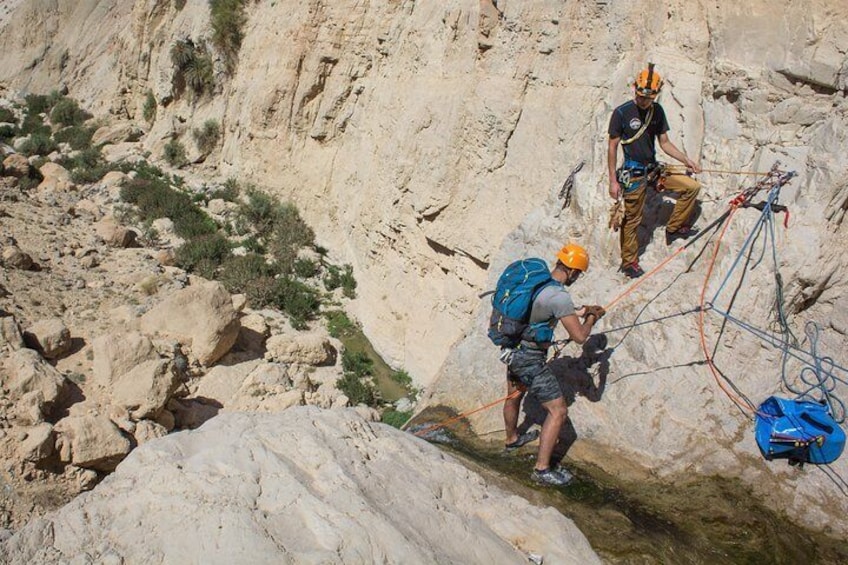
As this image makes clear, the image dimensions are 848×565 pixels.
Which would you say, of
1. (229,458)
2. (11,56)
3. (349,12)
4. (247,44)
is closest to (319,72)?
(349,12)

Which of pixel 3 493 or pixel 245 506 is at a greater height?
pixel 245 506

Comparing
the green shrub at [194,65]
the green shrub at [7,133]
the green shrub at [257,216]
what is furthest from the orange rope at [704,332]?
the green shrub at [7,133]

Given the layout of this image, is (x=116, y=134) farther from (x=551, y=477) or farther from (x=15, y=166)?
(x=551, y=477)

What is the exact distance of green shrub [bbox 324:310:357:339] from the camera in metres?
11.8

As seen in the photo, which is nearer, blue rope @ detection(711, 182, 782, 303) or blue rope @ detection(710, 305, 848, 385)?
blue rope @ detection(710, 305, 848, 385)

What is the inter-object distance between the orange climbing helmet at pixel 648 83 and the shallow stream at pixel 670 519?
11.3 feet

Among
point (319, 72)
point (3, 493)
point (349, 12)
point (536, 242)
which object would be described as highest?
point (349, 12)

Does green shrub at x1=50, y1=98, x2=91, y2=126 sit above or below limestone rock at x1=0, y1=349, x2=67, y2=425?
above

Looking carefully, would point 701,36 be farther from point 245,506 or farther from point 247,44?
point 247,44

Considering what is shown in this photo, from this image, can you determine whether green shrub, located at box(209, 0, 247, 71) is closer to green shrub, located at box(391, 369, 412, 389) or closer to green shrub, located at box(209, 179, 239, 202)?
green shrub, located at box(209, 179, 239, 202)

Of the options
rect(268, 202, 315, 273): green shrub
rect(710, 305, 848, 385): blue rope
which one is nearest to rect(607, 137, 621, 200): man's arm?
rect(710, 305, 848, 385): blue rope

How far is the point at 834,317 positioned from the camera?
6301 millimetres

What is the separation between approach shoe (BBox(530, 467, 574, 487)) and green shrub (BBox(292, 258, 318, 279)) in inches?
328

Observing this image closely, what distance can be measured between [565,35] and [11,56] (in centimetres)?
2289
